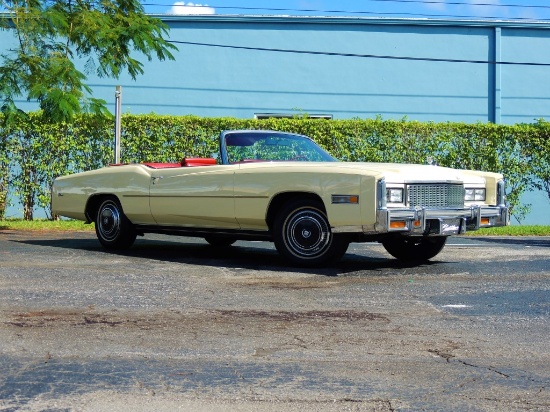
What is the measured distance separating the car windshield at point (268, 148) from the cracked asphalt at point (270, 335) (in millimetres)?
1195

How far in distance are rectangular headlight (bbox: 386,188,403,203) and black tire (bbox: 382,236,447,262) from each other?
135 cm

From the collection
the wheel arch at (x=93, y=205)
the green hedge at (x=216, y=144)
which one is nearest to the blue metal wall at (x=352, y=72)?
the green hedge at (x=216, y=144)

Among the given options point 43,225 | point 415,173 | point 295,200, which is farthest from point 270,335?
point 43,225

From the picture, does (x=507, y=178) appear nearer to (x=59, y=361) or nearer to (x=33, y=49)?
(x=33, y=49)

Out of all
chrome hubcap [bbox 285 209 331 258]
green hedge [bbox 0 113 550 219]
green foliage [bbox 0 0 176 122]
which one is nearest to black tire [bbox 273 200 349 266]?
chrome hubcap [bbox 285 209 331 258]

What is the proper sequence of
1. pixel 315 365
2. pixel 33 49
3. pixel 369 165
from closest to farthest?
pixel 315 365 → pixel 369 165 → pixel 33 49

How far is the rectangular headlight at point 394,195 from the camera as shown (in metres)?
8.91

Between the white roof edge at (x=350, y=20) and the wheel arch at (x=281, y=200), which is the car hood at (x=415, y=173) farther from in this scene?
the white roof edge at (x=350, y=20)

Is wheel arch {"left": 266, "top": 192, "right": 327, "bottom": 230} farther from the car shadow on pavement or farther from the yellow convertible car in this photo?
the car shadow on pavement

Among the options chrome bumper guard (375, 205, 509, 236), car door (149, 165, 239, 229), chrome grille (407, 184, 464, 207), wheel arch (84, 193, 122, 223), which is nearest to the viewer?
chrome bumper guard (375, 205, 509, 236)

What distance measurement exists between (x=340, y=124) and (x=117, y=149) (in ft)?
14.4

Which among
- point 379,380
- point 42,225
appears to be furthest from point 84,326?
point 42,225

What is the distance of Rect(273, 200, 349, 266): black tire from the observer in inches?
365

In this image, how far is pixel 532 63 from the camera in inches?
879
